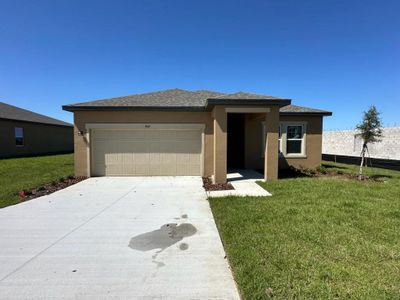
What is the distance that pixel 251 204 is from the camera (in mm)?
6629

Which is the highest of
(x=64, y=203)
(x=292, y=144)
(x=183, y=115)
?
(x=183, y=115)

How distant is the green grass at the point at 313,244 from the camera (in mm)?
3035

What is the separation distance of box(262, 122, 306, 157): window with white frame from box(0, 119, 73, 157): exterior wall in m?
21.8

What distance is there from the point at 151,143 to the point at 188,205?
5.65m

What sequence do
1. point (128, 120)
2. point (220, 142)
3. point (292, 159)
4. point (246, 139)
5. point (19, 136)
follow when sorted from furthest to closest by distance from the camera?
point (19, 136) < point (292, 159) < point (246, 139) < point (128, 120) < point (220, 142)

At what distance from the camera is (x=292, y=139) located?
1382cm

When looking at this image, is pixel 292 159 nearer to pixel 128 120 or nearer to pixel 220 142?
pixel 220 142

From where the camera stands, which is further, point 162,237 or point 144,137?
point 144,137

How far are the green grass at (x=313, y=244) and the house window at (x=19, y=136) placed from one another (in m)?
22.7

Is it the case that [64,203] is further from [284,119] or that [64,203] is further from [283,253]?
[284,119]

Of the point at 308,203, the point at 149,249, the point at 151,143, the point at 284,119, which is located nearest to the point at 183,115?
the point at 151,143

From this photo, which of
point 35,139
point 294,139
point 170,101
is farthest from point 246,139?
point 35,139

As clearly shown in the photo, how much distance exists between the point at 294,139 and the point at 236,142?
10.5 ft

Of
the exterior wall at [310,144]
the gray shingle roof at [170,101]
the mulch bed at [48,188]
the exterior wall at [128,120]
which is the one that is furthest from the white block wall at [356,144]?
the mulch bed at [48,188]
